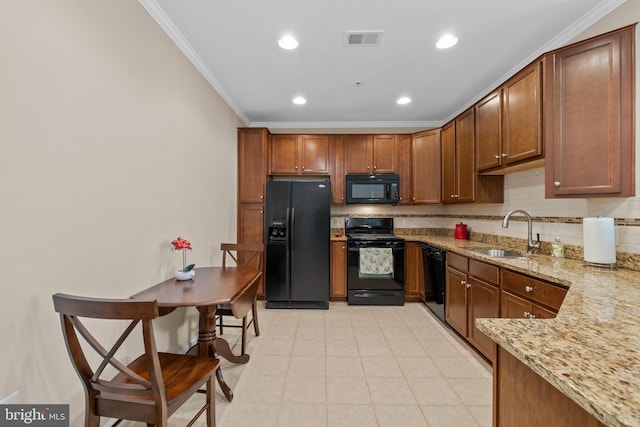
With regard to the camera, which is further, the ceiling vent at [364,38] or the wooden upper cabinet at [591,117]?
the ceiling vent at [364,38]

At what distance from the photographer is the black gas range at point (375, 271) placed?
148 inches

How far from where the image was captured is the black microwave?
414 cm

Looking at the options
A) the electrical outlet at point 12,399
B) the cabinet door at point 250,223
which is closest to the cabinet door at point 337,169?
the cabinet door at point 250,223

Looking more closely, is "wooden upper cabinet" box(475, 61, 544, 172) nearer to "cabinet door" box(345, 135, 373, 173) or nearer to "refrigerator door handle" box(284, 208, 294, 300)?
"cabinet door" box(345, 135, 373, 173)

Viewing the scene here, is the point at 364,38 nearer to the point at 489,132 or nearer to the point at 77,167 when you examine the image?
the point at 489,132

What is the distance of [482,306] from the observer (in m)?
2.40

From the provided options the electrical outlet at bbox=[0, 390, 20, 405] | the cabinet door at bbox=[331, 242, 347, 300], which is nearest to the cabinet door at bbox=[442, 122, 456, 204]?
the cabinet door at bbox=[331, 242, 347, 300]

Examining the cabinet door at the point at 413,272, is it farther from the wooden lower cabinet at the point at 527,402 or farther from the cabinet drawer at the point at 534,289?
the wooden lower cabinet at the point at 527,402

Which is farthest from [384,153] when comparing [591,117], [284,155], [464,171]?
[591,117]

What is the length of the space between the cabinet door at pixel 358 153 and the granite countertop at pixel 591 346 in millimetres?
3063

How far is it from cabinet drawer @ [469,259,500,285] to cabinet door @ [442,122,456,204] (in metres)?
1.27

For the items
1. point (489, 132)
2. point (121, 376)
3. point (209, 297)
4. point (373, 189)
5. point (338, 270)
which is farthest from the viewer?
point (373, 189)

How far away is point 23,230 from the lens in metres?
1.15

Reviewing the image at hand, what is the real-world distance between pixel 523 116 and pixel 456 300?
1855 mm
